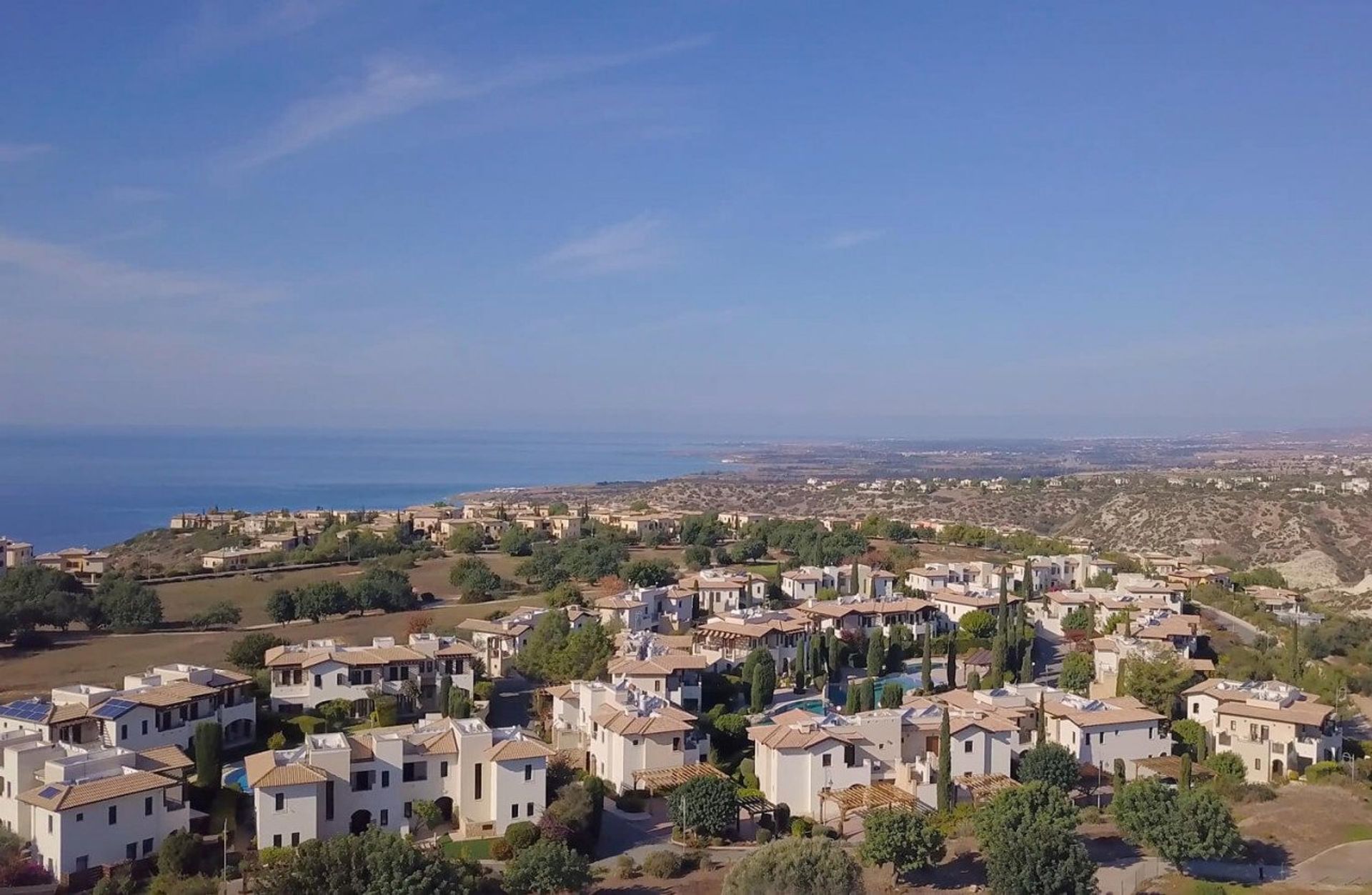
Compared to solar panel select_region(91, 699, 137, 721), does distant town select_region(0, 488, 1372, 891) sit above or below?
below

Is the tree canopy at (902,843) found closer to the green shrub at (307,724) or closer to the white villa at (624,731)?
the white villa at (624,731)

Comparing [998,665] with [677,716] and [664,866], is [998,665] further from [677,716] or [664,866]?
[664,866]

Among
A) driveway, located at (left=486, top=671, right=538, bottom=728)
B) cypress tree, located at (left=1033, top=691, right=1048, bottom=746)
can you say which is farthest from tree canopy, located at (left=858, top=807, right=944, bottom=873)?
driveway, located at (left=486, top=671, right=538, bottom=728)

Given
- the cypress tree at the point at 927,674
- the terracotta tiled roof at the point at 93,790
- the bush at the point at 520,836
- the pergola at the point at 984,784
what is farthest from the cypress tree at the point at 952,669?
the terracotta tiled roof at the point at 93,790

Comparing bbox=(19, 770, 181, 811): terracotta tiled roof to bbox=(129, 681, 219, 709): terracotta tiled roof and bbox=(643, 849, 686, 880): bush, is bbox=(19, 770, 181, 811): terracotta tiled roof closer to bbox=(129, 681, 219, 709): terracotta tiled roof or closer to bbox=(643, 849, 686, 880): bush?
bbox=(129, 681, 219, 709): terracotta tiled roof

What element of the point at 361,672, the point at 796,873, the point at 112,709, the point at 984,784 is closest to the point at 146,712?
the point at 112,709
